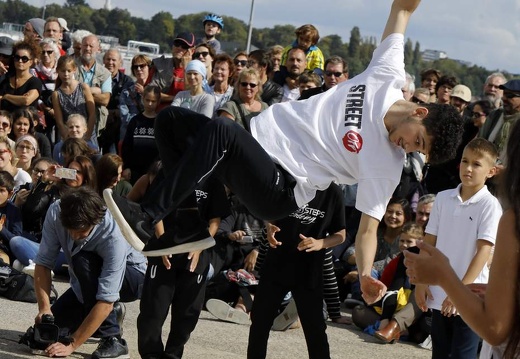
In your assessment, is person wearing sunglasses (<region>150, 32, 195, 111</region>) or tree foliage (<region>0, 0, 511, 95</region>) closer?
person wearing sunglasses (<region>150, 32, 195, 111</region>)

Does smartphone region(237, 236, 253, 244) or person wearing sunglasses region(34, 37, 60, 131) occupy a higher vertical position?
person wearing sunglasses region(34, 37, 60, 131)

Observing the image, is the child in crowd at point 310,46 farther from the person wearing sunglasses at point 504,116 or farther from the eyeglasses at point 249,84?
the person wearing sunglasses at point 504,116

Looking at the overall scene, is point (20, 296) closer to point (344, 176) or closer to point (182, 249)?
point (182, 249)

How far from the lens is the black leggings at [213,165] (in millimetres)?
5051

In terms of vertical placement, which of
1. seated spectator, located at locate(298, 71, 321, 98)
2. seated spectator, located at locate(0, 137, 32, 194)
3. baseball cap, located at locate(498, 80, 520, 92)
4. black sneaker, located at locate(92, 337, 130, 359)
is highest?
baseball cap, located at locate(498, 80, 520, 92)

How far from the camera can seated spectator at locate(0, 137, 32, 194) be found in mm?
9727

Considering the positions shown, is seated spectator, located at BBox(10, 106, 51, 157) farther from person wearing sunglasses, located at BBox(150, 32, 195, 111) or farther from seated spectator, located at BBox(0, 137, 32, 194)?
person wearing sunglasses, located at BBox(150, 32, 195, 111)

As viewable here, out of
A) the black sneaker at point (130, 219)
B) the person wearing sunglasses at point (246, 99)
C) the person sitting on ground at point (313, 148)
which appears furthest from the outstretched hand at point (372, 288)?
the person wearing sunglasses at point (246, 99)

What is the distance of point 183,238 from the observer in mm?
5609

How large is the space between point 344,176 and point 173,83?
6.14m

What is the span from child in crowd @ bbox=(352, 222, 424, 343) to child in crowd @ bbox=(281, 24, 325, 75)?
A: 3.31 metres

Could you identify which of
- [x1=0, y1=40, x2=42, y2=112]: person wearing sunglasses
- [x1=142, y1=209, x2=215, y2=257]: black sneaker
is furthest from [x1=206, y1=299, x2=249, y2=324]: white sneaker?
[x1=0, y1=40, x2=42, y2=112]: person wearing sunglasses

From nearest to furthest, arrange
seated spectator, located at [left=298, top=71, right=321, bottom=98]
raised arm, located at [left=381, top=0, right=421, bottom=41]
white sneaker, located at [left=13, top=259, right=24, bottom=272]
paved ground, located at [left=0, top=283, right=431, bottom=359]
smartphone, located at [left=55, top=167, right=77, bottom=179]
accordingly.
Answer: raised arm, located at [left=381, top=0, right=421, bottom=41]
paved ground, located at [left=0, top=283, right=431, bottom=359]
smartphone, located at [left=55, top=167, right=77, bottom=179]
white sneaker, located at [left=13, top=259, right=24, bottom=272]
seated spectator, located at [left=298, top=71, right=321, bottom=98]

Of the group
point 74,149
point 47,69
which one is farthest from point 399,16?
point 47,69
